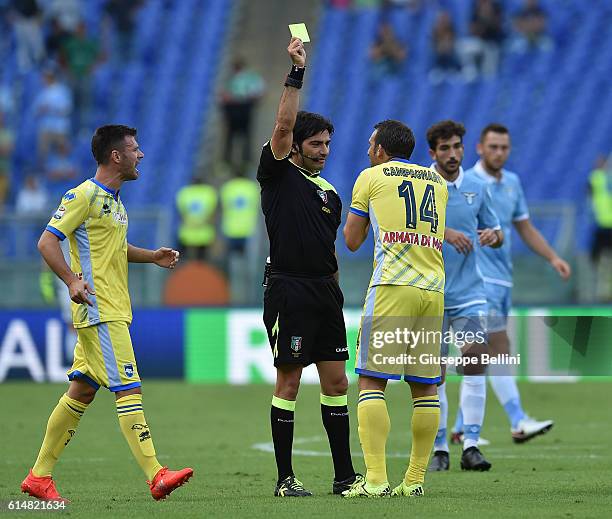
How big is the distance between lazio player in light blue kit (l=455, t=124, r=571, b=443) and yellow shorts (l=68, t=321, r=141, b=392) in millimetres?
3999

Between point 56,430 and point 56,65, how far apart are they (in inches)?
747

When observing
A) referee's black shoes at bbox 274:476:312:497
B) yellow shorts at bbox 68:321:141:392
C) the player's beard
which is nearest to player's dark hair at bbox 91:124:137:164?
the player's beard

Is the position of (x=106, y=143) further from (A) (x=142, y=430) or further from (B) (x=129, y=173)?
(A) (x=142, y=430)

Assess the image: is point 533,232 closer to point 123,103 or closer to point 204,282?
point 204,282

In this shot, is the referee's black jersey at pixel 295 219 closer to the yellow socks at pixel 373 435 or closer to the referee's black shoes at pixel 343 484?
the yellow socks at pixel 373 435

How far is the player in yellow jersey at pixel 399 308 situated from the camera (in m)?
7.92

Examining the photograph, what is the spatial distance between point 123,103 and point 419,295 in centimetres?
1838

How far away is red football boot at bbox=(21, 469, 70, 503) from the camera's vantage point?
8.21 metres

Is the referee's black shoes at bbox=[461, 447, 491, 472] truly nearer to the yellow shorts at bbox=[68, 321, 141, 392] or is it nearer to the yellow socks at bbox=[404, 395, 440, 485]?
the yellow socks at bbox=[404, 395, 440, 485]

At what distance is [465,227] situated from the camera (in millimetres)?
10094

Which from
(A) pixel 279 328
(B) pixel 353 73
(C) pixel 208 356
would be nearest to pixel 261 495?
(A) pixel 279 328

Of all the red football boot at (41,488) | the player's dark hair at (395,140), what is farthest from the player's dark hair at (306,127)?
the red football boot at (41,488)

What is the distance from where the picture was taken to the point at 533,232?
38.5ft

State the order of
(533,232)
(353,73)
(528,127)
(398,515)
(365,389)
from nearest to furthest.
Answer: (398,515) → (365,389) → (533,232) → (528,127) → (353,73)
